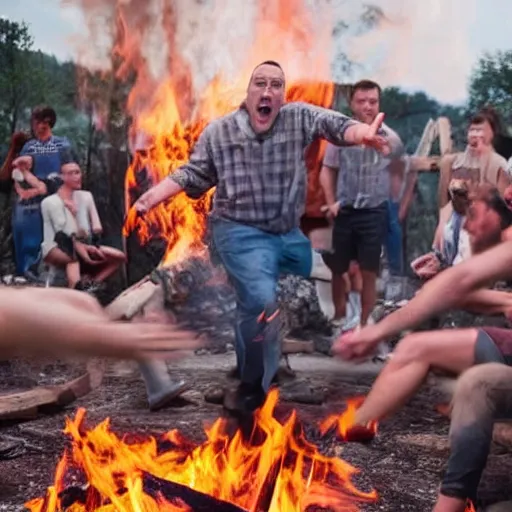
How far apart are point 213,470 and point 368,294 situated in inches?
80.3

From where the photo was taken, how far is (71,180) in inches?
220

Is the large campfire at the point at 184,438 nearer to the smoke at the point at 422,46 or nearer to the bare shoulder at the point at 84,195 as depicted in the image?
the bare shoulder at the point at 84,195

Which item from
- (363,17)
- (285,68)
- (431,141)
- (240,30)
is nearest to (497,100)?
(431,141)

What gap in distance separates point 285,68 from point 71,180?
1551 millimetres

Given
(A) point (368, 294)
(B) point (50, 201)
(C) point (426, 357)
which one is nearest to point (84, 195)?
(B) point (50, 201)

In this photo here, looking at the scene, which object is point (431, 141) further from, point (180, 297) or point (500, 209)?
point (180, 297)

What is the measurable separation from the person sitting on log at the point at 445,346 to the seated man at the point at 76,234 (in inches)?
94.1

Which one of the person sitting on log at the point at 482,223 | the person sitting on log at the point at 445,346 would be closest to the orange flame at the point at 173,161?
the person sitting on log at the point at 482,223

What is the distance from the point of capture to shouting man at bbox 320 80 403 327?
5.47m

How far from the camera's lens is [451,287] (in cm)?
302

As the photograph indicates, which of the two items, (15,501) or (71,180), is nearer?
(15,501)

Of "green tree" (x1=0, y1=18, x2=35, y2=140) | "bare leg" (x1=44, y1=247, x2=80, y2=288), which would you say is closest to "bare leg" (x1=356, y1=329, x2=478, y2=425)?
"bare leg" (x1=44, y1=247, x2=80, y2=288)

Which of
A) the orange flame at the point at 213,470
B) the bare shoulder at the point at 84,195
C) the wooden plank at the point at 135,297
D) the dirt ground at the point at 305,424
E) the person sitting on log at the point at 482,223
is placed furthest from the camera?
the bare shoulder at the point at 84,195

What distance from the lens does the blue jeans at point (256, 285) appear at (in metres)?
5.20
